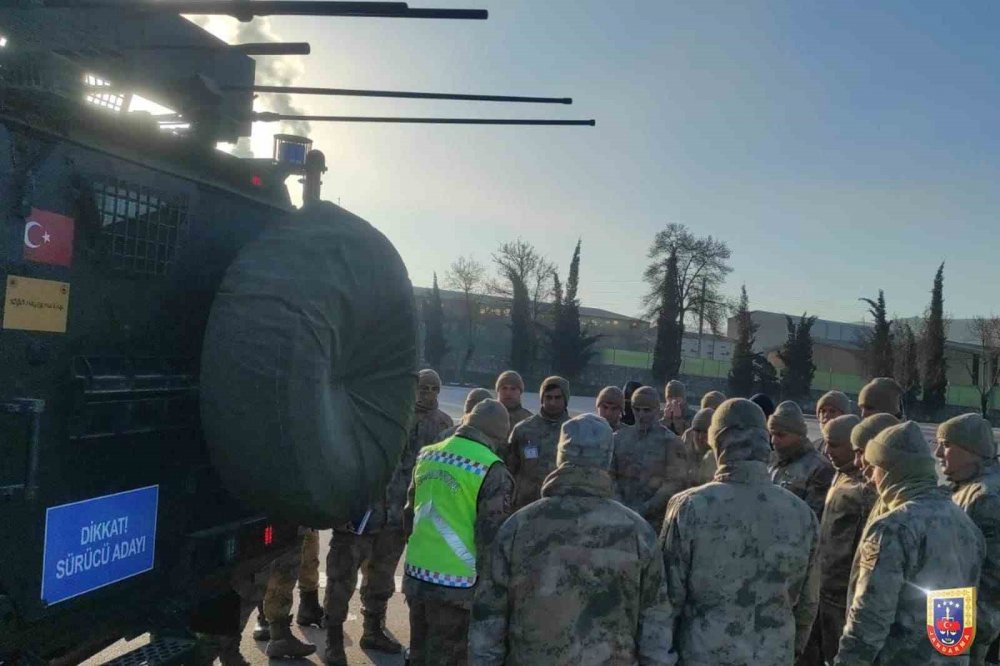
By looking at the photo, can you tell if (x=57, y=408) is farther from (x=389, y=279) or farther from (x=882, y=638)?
(x=882, y=638)

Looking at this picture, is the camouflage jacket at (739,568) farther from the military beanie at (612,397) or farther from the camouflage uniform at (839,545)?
the military beanie at (612,397)

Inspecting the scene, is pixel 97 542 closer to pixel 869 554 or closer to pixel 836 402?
pixel 869 554

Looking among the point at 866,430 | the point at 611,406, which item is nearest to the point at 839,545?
the point at 866,430

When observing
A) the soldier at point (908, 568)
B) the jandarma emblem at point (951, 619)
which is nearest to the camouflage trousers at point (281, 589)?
the soldier at point (908, 568)

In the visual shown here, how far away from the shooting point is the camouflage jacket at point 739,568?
10.3 feet

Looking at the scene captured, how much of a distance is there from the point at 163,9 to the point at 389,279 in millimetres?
1260

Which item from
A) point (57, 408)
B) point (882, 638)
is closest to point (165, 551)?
point (57, 408)

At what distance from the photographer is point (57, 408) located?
8.23 feet

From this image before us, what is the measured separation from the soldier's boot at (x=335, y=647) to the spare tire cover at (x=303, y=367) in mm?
2291

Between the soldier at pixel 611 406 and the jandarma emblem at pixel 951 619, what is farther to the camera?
the soldier at pixel 611 406

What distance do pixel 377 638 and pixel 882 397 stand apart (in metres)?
3.84

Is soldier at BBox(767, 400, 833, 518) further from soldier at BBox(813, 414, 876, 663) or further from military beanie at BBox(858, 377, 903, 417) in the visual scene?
military beanie at BBox(858, 377, 903, 417)

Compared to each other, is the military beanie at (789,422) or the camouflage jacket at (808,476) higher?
the military beanie at (789,422)

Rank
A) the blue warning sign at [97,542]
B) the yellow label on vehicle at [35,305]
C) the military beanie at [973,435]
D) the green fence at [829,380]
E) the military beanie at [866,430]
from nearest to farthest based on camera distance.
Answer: the yellow label on vehicle at [35,305] < the blue warning sign at [97,542] < the military beanie at [973,435] < the military beanie at [866,430] < the green fence at [829,380]
